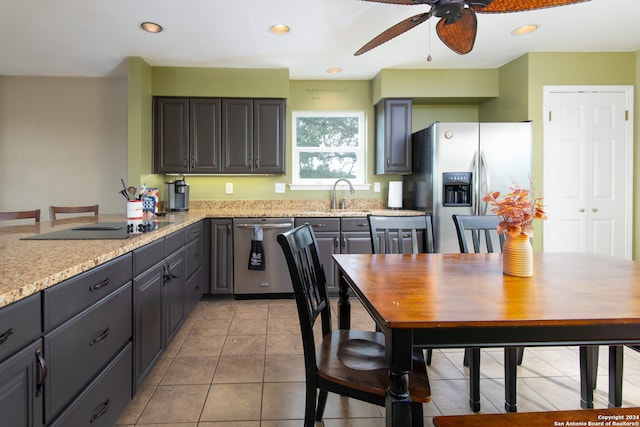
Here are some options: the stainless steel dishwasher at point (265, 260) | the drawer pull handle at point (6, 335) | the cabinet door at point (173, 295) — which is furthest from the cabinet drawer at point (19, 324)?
the stainless steel dishwasher at point (265, 260)

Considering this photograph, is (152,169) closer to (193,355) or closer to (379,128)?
(193,355)

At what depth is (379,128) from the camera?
4.03 metres

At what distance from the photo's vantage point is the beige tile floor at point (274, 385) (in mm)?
1667

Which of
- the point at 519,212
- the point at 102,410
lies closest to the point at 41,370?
the point at 102,410

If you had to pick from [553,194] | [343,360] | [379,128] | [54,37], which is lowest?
[343,360]

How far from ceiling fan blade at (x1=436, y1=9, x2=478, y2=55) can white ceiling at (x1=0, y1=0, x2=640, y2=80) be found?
75cm

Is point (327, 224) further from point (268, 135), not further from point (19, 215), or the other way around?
point (19, 215)

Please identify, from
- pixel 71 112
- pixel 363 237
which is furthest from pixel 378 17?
pixel 71 112

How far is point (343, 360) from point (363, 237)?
2.24m

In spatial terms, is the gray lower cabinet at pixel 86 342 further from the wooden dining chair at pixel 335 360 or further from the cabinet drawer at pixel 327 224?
the cabinet drawer at pixel 327 224

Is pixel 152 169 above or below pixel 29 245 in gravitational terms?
above

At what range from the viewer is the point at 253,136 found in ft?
12.2

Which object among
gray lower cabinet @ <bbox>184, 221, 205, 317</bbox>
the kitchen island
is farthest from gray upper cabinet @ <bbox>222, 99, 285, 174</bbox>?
the kitchen island

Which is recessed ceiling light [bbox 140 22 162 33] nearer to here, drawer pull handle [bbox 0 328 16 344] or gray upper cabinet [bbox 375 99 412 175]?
gray upper cabinet [bbox 375 99 412 175]
